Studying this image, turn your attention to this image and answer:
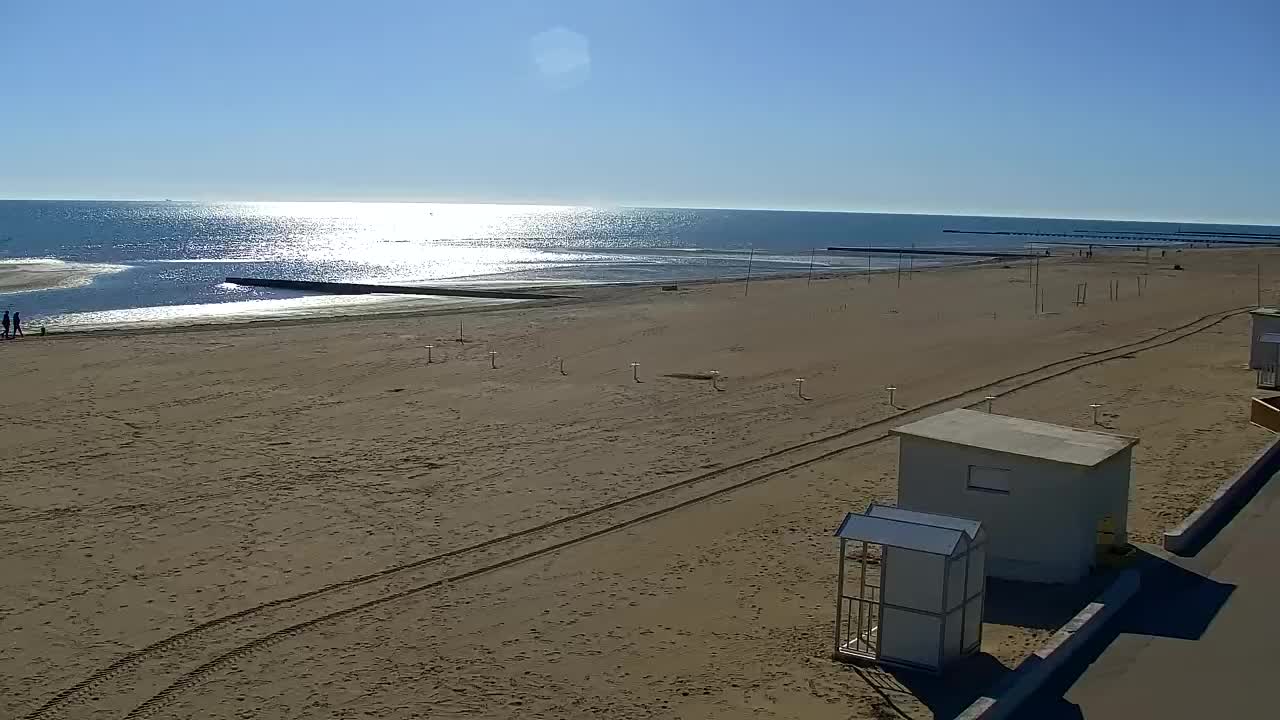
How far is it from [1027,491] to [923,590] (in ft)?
8.84

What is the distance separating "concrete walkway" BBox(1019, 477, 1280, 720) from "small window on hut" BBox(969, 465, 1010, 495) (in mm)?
1639

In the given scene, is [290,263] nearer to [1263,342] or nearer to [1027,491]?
[1263,342]

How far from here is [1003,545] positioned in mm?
11219

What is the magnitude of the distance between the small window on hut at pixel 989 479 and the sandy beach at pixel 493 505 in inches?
54.9

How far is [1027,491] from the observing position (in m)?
11.1

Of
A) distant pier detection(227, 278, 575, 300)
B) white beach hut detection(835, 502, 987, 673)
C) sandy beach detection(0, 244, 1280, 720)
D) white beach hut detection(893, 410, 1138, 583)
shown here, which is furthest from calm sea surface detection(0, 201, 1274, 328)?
white beach hut detection(835, 502, 987, 673)

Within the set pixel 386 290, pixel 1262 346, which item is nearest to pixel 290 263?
pixel 386 290

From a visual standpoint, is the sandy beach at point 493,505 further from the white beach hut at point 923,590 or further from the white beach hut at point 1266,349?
the white beach hut at point 1266,349

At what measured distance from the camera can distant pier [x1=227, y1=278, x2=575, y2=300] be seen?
2062 inches

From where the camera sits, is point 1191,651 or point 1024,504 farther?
point 1024,504

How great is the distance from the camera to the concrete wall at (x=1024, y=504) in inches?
429

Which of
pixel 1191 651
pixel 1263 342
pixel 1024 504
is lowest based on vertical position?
pixel 1191 651

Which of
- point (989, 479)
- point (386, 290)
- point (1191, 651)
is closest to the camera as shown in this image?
point (1191, 651)

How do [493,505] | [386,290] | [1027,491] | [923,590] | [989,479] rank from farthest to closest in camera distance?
[386,290] < [493,505] < [989,479] < [1027,491] < [923,590]
